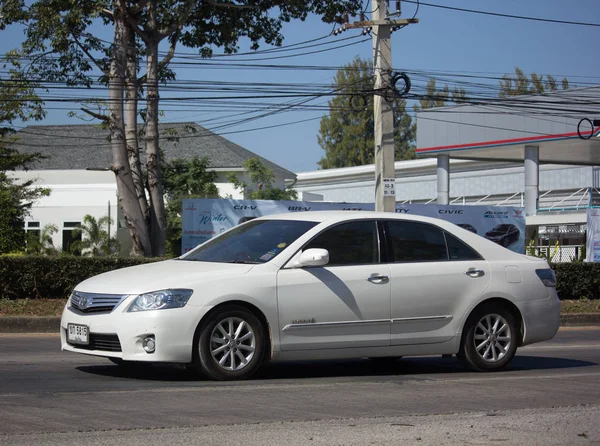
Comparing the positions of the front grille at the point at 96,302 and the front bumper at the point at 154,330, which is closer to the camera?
the front bumper at the point at 154,330

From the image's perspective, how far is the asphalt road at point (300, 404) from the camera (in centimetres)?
582

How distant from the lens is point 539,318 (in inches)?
376

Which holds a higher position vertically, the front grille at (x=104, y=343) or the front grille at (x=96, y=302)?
the front grille at (x=96, y=302)

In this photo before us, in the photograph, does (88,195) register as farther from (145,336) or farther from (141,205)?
(145,336)

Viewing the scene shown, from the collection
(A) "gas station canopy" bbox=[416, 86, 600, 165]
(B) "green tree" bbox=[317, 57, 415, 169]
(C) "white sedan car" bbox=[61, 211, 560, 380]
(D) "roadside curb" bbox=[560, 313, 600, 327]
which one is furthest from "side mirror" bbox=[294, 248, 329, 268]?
(B) "green tree" bbox=[317, 57, 415, 169]

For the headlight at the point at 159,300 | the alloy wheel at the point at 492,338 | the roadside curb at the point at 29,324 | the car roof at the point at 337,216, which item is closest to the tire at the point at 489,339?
the alloy wheel at the point at 492,338

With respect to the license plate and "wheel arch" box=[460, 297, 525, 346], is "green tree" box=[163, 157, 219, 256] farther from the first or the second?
the license plate

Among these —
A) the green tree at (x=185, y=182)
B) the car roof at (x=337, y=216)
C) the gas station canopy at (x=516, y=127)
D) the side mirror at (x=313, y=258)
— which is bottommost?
the side mirror at (x=313, y=258)

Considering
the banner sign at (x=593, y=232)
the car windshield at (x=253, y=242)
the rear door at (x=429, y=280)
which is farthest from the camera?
the banner sign at (x=593, y=232)

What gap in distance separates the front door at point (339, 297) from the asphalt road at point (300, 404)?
1.37 feet

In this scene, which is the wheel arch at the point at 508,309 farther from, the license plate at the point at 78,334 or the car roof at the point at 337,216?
the license plate at the point at 78,334

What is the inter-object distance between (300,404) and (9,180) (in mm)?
30727

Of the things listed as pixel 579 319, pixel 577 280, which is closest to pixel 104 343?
pixel 579 319

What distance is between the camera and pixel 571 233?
39.0 meters
